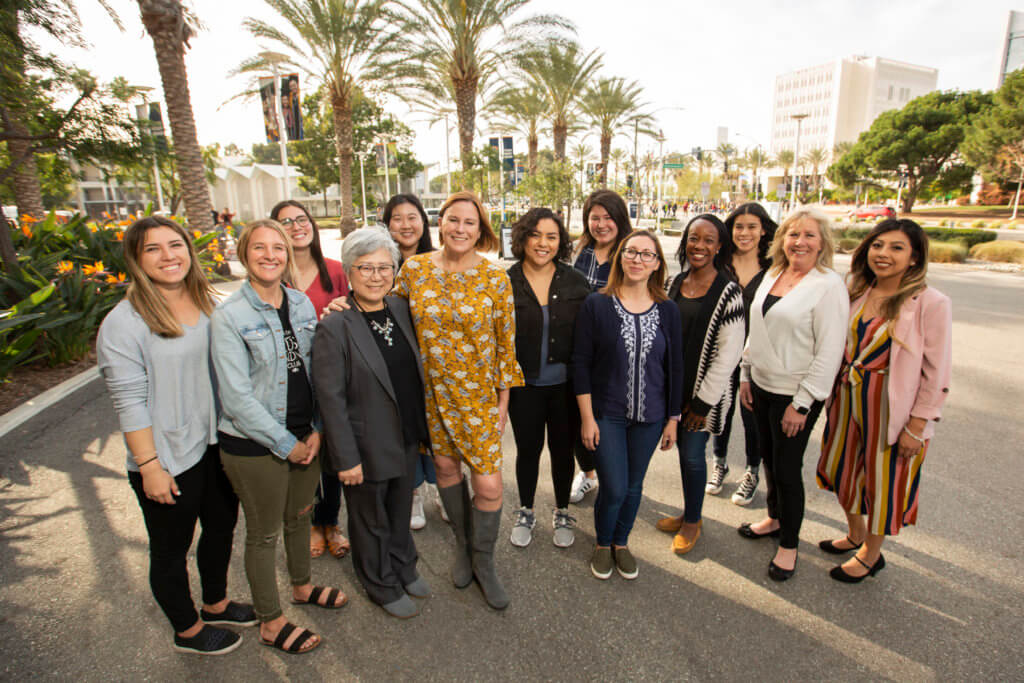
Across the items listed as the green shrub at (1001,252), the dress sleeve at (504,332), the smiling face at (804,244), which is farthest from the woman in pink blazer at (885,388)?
the green shrub at (1001,252)

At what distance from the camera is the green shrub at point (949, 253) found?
17125mm

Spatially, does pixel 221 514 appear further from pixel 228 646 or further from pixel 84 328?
pixel 84 328

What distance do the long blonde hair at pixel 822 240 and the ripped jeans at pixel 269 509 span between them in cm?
274

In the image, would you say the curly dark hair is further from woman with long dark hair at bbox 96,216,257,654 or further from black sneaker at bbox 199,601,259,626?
black sneaker at bbox 199,601,259,626

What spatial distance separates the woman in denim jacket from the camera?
6.75 ft

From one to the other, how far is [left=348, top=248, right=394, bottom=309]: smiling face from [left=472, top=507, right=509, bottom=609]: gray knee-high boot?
1216mm

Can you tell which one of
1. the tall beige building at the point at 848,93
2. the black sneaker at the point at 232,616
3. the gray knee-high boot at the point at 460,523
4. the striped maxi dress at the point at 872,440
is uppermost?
the tall beige building at the point at 848,93

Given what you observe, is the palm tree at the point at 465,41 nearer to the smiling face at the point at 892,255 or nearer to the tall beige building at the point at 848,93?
the smiling face at the point at 892,255

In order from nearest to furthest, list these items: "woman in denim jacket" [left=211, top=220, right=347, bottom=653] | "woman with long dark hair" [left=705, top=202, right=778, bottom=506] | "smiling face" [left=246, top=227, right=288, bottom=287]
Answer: "woman in denim jacket" [left=211, top=220, right=347, bottom=653] < "smiling face" [left=246, top=227, right=288, bottom=287] < "woman with long dark hair" [left=705, top=202, right=778, bottom=506]

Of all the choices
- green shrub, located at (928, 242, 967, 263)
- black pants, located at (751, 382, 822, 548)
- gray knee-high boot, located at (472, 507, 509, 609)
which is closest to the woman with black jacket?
gray knee-high boot, located at (472, 507, 509, 609)

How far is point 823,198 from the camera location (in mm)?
74750

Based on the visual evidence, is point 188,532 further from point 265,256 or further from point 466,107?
point 466,107

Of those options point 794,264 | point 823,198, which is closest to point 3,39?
point 794,264

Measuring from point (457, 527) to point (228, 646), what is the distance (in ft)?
3.81
